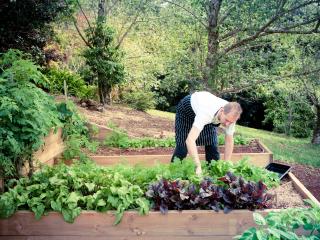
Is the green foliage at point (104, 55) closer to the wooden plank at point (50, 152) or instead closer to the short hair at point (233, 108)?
the wooden plank at point (50, 152)

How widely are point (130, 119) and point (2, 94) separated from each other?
705cm

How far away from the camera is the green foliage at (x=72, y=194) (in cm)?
353

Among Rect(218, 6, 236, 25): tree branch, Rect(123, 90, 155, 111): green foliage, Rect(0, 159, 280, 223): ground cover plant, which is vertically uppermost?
Rect(218, 6, 236, 25): tree branch

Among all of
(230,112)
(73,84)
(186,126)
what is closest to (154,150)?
(186,126)

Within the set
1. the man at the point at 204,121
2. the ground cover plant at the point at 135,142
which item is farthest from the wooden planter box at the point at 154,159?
the man at the point at 204,121

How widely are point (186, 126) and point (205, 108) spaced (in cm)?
70

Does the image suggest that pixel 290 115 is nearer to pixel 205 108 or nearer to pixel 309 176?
pixel 309 176

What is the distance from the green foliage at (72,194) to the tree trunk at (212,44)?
583 centimetres

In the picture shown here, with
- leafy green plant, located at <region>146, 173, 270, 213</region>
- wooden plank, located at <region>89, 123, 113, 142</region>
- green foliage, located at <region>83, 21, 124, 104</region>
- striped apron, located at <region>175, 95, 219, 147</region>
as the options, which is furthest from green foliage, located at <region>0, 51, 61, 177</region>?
green foliage, located at <region>83, 21, 124, 104</region>

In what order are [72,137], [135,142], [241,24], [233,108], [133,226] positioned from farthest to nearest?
[241,24] < [135,142] < [72,137] < [233,108] < [133,226]

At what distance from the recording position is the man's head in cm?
409

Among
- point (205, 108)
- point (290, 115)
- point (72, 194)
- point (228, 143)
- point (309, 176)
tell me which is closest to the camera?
point (72, 194)

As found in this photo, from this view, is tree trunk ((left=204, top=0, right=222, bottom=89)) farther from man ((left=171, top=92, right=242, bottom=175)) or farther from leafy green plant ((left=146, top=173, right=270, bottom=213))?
leafy green plant ((left=146, top=173, right=270, bottom=213))

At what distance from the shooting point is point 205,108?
432cm
